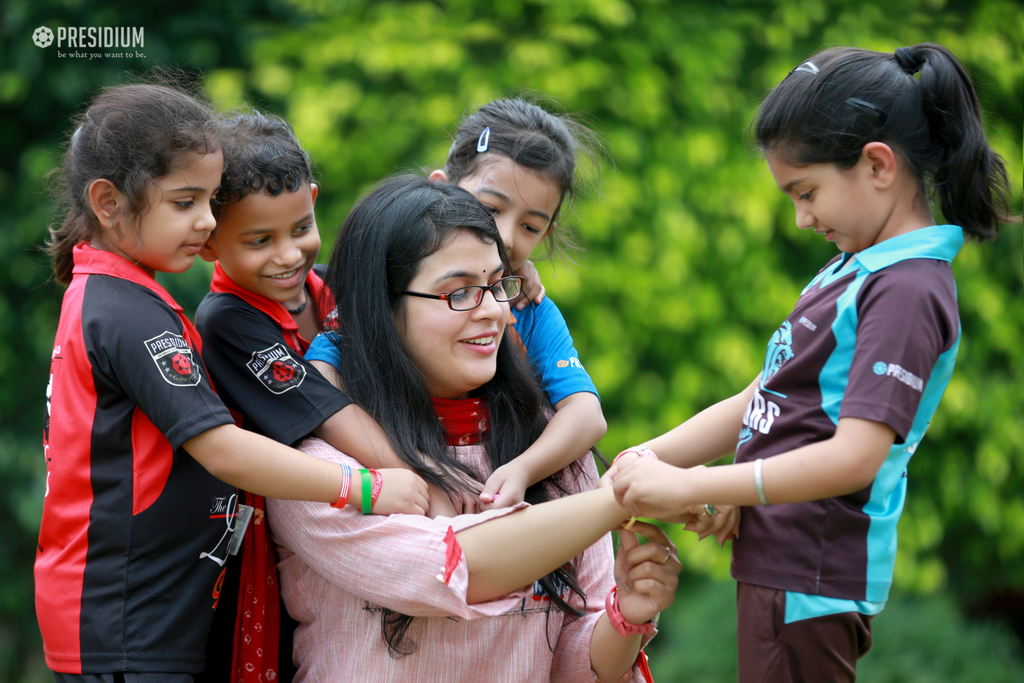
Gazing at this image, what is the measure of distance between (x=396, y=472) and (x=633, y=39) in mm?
2643

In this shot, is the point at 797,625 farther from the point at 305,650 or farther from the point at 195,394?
the point at 195,394

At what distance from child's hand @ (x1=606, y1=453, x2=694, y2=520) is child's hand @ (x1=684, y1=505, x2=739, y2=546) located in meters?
0.04

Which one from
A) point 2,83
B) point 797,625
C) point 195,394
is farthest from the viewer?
point 2,83

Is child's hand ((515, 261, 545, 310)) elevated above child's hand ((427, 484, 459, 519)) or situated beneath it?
elevated above

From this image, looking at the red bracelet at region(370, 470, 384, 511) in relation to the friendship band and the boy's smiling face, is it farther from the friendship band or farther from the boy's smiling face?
the boy's smiling face

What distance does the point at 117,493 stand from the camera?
1.79m

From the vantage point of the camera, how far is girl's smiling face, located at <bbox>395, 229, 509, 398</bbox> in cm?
193

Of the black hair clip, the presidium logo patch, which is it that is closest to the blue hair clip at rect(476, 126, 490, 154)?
the presidium logo patch

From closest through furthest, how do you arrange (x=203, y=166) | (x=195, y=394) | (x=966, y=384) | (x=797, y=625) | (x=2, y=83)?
(x=797, y=625)
(x=195, y=394)
(x=203, y=166)
(x=2, y=83)
(x=966, y=384)

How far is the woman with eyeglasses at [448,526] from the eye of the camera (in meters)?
1.72

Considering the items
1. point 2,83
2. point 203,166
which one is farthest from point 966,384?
point 2,83

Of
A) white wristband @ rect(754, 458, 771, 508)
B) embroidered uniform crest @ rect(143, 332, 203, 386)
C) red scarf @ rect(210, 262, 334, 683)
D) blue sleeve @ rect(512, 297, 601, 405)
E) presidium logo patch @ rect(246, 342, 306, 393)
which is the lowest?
red scarf @ rect(210, 262, 334, 683)

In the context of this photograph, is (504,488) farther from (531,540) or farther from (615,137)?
(615,137)

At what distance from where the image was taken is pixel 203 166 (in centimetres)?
189
